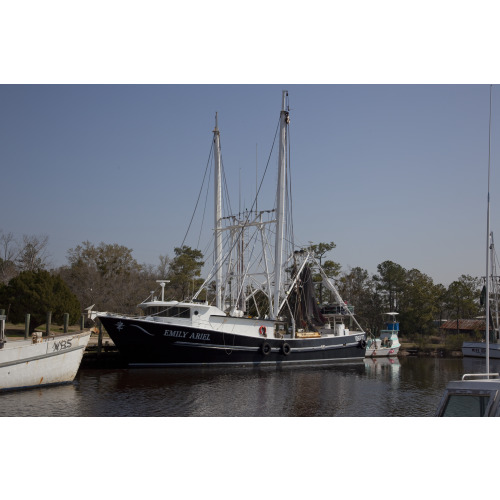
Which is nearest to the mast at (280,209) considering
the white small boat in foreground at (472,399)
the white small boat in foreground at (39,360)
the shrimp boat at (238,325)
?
the shrimp boat at (238,325)

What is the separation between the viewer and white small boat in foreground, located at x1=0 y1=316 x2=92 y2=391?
57.6 feet

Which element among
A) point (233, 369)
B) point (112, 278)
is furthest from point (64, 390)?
point (112, 278)

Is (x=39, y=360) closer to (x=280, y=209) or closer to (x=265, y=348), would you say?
(x=265, y=348)

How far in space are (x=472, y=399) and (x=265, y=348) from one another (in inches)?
787

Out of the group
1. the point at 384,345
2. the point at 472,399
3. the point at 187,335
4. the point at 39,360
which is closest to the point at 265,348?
the point at 187,335

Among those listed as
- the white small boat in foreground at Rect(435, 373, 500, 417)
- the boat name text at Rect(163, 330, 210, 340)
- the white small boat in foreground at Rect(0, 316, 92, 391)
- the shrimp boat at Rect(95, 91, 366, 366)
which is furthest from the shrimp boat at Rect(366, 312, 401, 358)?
the white small boat in foreground at Rect(435, 373, 500, 417)

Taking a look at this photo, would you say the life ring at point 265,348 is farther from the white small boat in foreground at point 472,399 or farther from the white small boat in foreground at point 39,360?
the white small boat in foreground at point 472,399

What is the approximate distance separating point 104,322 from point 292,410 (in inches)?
472

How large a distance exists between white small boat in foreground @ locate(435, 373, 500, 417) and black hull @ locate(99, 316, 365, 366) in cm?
1803

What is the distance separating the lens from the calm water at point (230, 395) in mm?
15555

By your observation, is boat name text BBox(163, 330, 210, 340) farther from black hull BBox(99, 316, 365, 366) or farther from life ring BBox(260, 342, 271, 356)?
life ring BBox(260, 342, 271, 356)

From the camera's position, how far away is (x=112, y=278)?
146 ft

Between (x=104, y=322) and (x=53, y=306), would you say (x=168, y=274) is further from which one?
(x=104, y=322)

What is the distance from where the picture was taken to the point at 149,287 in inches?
1822
